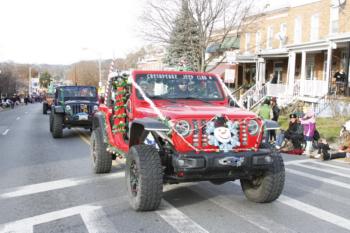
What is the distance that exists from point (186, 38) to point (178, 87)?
21.2 m

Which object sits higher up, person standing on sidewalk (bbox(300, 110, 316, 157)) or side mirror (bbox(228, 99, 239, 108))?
side mirror (bbox(228, 99, 239, 108))

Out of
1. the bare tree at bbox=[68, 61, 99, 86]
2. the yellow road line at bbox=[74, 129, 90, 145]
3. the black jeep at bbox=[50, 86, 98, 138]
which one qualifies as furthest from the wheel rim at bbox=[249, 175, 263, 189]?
the bare tree at bbox=[68, 61, 99, 86]

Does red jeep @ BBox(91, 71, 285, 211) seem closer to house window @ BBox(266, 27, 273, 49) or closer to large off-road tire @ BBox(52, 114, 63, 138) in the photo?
large off-road tire @ BBox(52, 114, 63, 138)

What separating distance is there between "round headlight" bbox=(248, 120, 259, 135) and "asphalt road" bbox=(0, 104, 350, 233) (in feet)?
3.71

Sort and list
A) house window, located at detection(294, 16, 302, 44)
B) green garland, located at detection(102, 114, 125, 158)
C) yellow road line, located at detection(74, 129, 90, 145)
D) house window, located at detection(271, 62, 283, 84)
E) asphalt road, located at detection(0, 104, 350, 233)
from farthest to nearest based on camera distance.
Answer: house window, located at detection(271, 62, 283, 84) < house window, located at detection(294, 16, 302, 44) < yellow road line, located at detection(74, 129, 90, 145) < green garland, located at detection(102, 114, 125, 158) < asphalt road, located at detection(0, 104, 350, 233)

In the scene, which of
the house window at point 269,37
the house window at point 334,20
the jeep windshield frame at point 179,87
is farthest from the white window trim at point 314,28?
the jeep windshield frame at point 179,87

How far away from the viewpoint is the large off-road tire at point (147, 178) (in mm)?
5902

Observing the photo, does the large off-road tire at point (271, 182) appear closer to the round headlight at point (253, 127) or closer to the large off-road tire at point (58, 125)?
the round headlight at point (253, 127)

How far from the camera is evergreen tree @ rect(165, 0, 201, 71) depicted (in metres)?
27.3

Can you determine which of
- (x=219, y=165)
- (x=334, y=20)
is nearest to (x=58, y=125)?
(x=219, y=165)

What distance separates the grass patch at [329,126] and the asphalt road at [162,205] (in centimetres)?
562

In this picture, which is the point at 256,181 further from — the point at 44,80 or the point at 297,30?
the point at 44,80

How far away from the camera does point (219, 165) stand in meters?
5.82

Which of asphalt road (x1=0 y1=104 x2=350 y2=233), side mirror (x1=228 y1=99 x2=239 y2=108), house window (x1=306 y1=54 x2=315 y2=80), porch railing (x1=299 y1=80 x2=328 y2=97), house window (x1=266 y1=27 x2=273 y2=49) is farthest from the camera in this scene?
house window (x1=266 y1=27 x2=273 y2=49)
